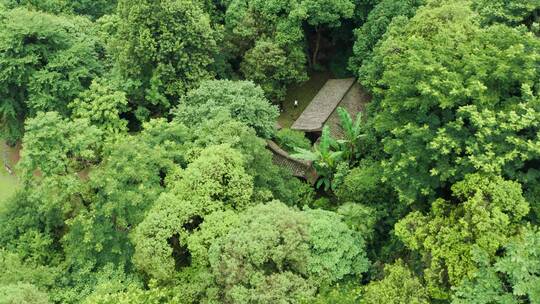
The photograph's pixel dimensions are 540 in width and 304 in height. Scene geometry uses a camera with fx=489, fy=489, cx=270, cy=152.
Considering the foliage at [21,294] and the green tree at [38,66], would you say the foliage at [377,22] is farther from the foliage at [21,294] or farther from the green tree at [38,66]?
Answer: the foliage at [21,294]

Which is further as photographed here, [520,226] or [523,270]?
[520,226]

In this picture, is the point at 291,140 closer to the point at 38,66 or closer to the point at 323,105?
the point at 323,105

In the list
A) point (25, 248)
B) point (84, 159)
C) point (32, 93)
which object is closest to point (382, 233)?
point (84, 159)

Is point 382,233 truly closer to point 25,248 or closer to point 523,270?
point 523,270

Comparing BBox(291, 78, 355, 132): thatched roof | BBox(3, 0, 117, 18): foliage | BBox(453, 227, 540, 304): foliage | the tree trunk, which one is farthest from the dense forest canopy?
BBox(3, 0, 117, 18): foliage

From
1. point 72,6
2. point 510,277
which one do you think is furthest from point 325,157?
point 72,6

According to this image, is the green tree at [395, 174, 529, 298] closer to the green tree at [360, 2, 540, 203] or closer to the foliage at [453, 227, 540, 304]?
the foliage at [453, 227, 540, 304]

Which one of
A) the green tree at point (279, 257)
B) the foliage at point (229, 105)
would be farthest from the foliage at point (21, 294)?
the foliage at point (229, 105)
